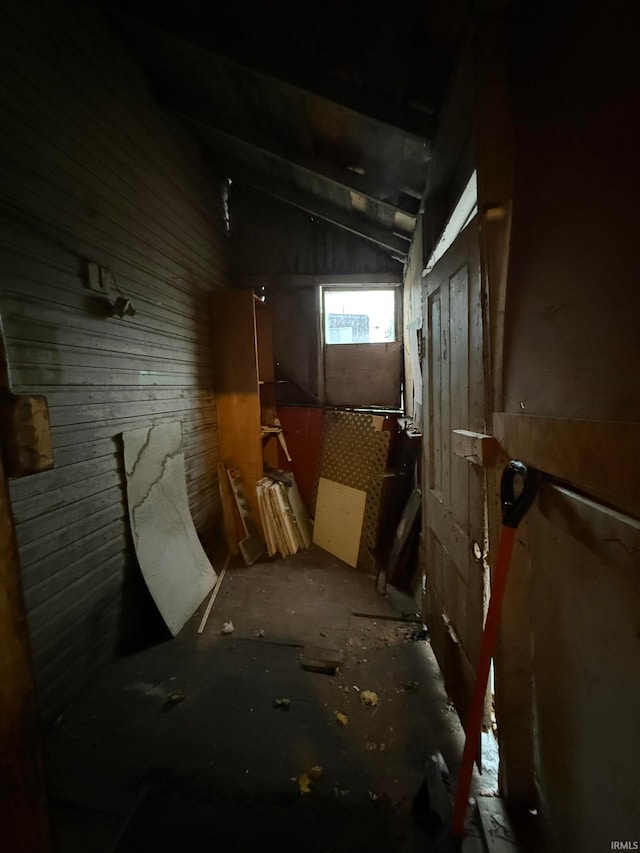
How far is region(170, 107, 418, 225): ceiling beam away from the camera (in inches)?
107

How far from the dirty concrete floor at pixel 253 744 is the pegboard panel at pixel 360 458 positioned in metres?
1.02

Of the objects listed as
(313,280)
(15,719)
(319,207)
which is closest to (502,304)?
(15,719)

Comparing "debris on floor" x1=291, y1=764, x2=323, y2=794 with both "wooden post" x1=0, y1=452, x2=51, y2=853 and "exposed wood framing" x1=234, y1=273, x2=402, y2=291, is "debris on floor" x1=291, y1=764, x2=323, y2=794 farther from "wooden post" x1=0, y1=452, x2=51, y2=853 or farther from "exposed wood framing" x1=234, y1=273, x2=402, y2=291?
"exposed wood framing" x1=234, y1=273, x2=402, y2=291

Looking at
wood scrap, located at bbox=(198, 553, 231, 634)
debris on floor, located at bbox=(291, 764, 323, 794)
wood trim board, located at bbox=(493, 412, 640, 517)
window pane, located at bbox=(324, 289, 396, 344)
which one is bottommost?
wood scrap, located at bbox=(198, 553, 231, 634)

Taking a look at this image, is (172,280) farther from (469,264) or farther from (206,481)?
(469,264)

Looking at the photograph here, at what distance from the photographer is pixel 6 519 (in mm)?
602

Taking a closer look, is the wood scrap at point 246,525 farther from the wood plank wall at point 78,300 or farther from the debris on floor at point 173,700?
the debris on floor at point 173,700

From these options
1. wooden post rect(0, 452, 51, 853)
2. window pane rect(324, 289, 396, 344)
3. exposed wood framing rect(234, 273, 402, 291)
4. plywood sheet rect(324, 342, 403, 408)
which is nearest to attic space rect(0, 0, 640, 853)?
wooden post rect(0, 452, 51, 853)

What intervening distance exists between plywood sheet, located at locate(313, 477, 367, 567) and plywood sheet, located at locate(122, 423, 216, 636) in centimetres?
126

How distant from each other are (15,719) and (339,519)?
3196 mm

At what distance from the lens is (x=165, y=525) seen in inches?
106

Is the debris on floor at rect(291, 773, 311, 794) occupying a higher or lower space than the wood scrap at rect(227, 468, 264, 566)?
lower

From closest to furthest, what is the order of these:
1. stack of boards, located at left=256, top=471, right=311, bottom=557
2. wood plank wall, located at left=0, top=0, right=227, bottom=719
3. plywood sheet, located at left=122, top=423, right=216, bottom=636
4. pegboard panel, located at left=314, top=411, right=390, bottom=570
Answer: wood plank wall, located at left=0, top=0, right=227, bottom=719 < plywood sheet, located at left=122, top=423, right=216, bottom=636 < pegboard panel, located at left=314, top=411, right=390, bottom=570 < stack of boards, located at left=256, top=471, right=311, bottom=557

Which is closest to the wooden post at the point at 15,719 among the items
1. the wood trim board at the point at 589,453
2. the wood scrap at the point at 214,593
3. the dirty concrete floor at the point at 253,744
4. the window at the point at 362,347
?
the dirty concrete floor at the point at 253,744
